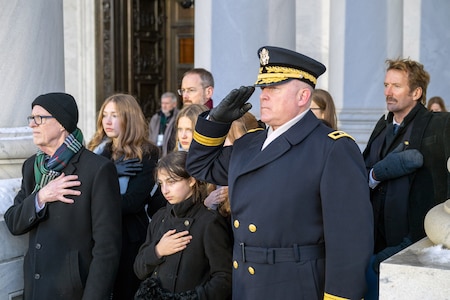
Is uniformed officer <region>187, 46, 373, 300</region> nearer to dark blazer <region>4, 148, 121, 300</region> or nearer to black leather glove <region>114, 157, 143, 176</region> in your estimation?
dark blazer <region>4, 148, 121, 300</region>

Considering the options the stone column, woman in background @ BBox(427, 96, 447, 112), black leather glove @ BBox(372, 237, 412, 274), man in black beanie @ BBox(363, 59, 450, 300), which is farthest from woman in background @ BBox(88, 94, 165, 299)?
woman in background @ BBox(427, 96, 447, 112)

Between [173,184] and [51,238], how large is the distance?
0.66m

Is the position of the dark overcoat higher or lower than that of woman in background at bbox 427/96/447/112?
lower

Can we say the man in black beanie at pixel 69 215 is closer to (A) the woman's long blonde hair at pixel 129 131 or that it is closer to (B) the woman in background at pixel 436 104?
(A) the woman's long blonde hair at pixel 129 131

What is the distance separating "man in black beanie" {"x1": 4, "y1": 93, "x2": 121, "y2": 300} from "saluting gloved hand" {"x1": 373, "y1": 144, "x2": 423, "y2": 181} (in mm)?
1513

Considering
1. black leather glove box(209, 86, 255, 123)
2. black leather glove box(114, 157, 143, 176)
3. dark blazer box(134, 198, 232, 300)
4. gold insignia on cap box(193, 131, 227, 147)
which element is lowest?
dark blazer box(134, 198, 232, 300)

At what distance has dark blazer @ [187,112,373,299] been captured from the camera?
3.51 m

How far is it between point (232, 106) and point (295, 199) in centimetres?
50

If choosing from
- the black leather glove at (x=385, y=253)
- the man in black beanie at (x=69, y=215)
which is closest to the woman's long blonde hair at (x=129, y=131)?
the man in black beanie at (x=69, y=215)

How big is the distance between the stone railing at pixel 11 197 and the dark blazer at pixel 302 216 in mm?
1484

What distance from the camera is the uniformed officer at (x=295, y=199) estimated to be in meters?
3.52

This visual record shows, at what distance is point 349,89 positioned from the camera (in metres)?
9.34

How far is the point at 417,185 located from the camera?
486 cm

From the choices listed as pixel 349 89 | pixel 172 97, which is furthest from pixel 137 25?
pixel 349 89
